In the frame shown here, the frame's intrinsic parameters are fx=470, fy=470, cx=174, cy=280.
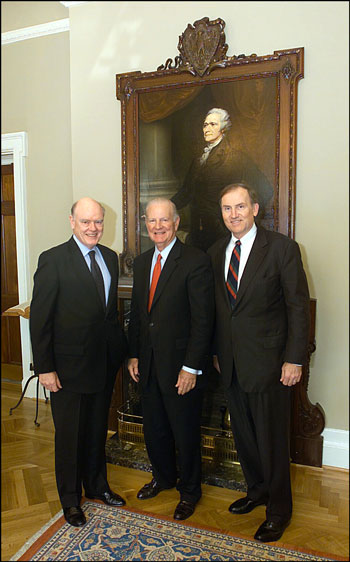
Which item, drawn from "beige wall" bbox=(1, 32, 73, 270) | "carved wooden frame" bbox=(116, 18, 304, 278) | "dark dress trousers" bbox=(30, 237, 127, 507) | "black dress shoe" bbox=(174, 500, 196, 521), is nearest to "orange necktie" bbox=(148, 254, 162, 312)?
"dark dress trousers" bbox=(30, 237, 127, 507)

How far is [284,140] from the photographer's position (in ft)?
6.84

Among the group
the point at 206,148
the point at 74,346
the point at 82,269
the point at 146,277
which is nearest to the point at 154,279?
the point at 146,277

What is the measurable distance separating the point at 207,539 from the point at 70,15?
1.98m

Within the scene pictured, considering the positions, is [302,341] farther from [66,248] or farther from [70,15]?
[70,15]

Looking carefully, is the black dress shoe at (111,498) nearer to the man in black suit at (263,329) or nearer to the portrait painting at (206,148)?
the man in black suit at (263,329)

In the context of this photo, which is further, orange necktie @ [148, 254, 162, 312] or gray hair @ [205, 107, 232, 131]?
gray hair @ [205, 107, 232, 131]

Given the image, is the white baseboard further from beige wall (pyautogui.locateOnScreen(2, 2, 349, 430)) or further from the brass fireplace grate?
the brass fireplace grate

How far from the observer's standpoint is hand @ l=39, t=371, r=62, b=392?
1651mm

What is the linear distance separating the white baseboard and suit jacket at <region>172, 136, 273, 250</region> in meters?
1.22

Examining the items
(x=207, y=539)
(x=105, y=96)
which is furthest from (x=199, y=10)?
(x=207, y=539)

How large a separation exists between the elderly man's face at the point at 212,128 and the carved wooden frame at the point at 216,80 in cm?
Result: 16

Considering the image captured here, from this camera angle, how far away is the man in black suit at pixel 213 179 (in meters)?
2.18

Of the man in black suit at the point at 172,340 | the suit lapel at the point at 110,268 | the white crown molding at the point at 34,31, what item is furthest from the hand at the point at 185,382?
the white crown molding at the point at 34,31

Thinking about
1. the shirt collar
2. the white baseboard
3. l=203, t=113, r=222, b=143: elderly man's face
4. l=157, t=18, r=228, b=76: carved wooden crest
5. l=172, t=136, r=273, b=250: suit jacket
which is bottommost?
the white baseboard
